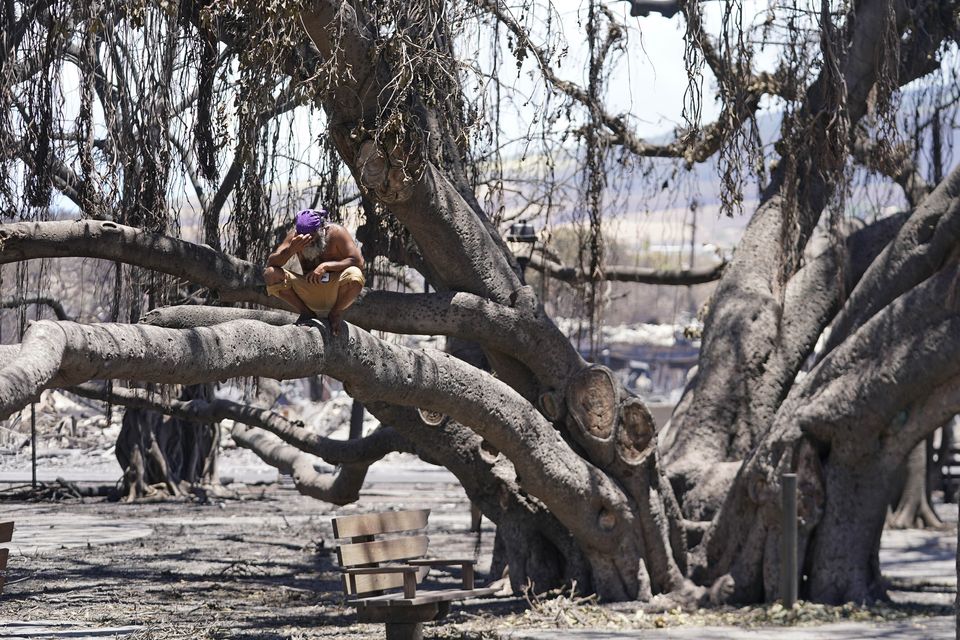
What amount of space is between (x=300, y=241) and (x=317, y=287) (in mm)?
278

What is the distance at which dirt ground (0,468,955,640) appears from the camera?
808 centimetres

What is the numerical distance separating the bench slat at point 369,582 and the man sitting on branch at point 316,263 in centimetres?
158

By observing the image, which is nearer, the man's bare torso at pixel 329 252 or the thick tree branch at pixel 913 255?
the man's bare torso at pixel 329 252

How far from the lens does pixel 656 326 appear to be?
2753 inches

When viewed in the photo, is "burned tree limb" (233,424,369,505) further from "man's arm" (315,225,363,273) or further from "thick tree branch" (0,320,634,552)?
"man's arm" (315,225,363,273)

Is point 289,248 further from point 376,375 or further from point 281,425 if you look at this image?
point 281,425

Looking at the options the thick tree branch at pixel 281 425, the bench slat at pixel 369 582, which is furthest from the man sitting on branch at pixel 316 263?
the thick tree branch at pixel 281 425

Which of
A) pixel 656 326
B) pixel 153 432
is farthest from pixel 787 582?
pixel 656 326

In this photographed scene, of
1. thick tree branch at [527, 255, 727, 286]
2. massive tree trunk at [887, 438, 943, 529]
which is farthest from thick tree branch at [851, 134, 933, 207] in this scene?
massive tree trunk at [887, 438, 943, 529]

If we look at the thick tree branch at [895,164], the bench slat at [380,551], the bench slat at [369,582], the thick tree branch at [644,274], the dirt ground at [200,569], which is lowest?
the dirt ground at [200,569]

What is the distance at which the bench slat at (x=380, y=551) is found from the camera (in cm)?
695

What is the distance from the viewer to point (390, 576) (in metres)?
7.07

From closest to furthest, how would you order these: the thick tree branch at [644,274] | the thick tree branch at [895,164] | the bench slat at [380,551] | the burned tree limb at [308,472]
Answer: the bench slat at [380,551] → the thick tree branch at [895,164] → the burned tree limb at [308,472] → the thick tree branch at [644,274]

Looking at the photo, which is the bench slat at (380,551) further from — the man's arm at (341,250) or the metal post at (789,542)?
the metal post at (789,542)
